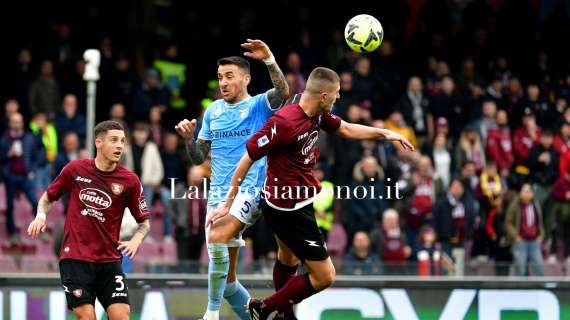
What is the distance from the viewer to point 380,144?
66.2 ft

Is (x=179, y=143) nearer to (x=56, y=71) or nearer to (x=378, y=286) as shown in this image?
(x=56, y=71)

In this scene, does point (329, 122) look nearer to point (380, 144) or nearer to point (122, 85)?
point (380, 144)

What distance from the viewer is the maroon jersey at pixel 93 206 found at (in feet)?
39.2

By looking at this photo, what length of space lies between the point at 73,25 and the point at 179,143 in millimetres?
3240

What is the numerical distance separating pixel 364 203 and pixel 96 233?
791 centimetres

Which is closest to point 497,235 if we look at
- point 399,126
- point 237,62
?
point 399,126

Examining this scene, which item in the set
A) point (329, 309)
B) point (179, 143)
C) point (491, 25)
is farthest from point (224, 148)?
point (491, 25)

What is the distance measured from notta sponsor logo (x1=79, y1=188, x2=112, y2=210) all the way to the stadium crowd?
513cm

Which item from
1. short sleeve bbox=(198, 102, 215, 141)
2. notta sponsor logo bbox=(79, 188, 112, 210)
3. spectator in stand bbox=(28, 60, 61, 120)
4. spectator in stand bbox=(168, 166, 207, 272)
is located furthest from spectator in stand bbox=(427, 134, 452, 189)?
notta sponsor logo bbox=(79, 188, 112, 210)

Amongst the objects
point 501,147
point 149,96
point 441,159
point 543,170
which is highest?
point 149,96

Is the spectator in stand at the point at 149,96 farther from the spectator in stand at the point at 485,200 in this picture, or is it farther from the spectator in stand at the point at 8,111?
the spectator in stand at the point at 485,200

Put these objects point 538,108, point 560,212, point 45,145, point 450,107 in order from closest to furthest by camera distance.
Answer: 1. point 45,145
2. point 560,212
3. point 450,107
4. point 538,108

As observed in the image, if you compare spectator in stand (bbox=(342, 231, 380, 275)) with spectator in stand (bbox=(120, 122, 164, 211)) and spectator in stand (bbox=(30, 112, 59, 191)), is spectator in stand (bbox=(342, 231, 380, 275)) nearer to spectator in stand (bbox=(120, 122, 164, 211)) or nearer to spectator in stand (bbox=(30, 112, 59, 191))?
spectator in stand (bbox=(120, 122, 164, 211))

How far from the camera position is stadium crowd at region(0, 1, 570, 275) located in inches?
757
